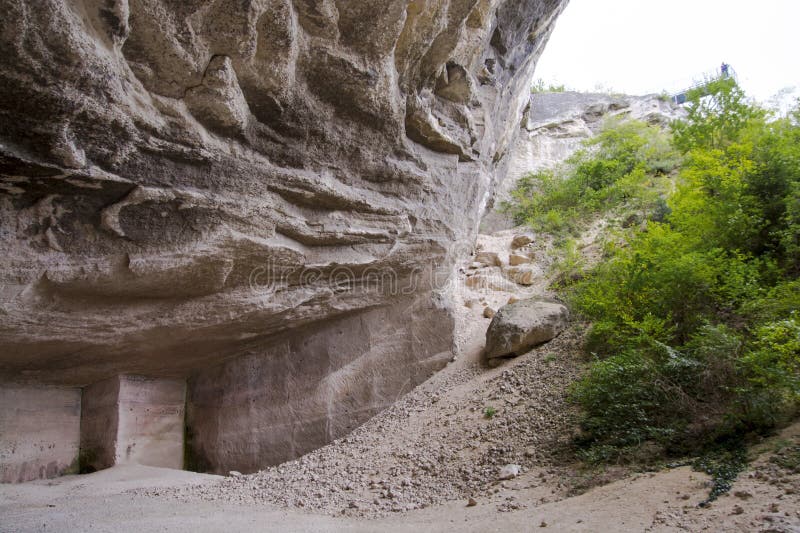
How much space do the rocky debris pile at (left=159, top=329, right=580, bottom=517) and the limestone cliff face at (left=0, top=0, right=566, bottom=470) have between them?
2.39 feet

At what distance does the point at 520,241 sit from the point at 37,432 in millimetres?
7909

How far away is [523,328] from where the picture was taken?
6742mm

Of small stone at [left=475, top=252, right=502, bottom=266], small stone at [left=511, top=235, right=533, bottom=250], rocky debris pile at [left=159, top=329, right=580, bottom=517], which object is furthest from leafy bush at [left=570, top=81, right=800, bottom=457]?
small stone at [left=511, top=235, right=533, bottom=250]

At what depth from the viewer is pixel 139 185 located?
471 cm

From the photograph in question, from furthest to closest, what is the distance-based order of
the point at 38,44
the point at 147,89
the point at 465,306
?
the point at 465,306 < the point at 147,89 < the point at 38,44

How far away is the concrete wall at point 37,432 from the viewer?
618cm

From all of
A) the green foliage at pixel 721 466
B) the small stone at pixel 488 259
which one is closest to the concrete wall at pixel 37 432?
the small stone at pixel 488 259

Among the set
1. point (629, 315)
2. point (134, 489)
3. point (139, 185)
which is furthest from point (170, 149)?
point (629, 315)

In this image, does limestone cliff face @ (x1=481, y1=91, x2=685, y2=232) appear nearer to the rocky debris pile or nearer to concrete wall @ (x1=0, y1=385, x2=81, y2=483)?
the rocky debris pile

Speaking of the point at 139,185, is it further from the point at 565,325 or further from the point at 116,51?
the point at 565,325

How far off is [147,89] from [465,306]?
18.8 ft

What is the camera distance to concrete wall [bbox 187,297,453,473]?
271 inches

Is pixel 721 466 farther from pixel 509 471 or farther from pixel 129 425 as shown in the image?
pixel 129 425

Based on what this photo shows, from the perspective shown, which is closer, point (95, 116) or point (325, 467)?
point (95, 116)
